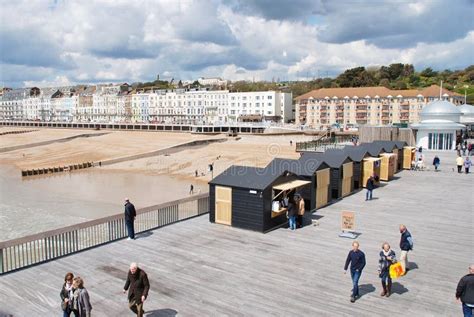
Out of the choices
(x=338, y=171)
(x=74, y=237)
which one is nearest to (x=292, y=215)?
(x=338, y=171)

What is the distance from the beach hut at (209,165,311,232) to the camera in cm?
1313

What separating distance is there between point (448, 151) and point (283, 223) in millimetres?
29705

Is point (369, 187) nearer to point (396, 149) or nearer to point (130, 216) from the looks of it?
point (396, 149)

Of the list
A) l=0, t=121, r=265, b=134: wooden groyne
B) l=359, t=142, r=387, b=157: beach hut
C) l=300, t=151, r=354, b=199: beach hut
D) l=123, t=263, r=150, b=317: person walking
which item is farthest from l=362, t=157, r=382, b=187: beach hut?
l=0, t=121, r=265, b=134: wooden groyne

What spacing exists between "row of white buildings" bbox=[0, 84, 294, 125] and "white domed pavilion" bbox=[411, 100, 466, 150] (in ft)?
225

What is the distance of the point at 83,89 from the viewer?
19100 cm

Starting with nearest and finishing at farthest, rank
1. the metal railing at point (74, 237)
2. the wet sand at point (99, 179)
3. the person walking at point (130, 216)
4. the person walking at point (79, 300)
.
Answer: the person walking at point (79, 300) → the metal railing at point (74, 237) → the person walking at point (130, 216) → the wet sand at point (99, 179)

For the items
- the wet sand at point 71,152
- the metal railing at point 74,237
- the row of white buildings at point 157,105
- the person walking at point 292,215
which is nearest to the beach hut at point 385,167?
the person walking at point 292,215

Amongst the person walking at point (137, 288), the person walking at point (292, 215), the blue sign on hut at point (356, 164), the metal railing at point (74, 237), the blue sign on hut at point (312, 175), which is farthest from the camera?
the blue sign on hut at point (356, 164)

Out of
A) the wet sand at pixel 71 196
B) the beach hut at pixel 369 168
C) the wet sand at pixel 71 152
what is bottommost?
the wet sand at pixel 71 196

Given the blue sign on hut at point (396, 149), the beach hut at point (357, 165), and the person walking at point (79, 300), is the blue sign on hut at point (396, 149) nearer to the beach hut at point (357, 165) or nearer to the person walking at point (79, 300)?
the beach hut at point (357, 165)

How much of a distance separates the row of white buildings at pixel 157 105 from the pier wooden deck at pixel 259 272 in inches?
3603

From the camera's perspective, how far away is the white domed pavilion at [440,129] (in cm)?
3850

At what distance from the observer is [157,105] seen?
488 feet
